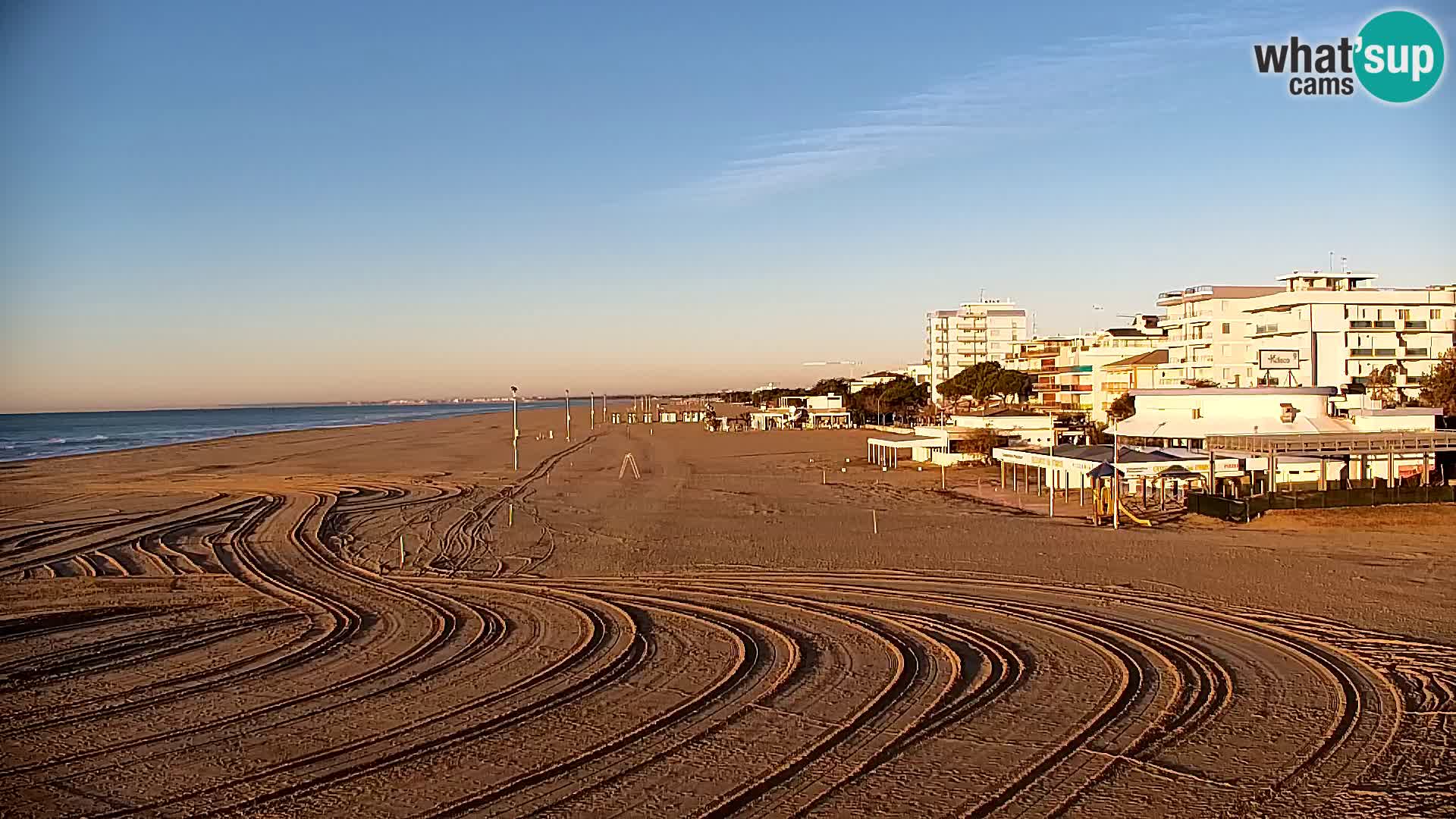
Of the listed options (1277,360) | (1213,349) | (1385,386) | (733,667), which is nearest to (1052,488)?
(733,667)

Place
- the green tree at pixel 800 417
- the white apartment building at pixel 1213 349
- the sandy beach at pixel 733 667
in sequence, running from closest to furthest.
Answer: the sandy beach at pixel 733 667 → the white apartment building at pixel 1213 349 → the green tree at pixel 800 417

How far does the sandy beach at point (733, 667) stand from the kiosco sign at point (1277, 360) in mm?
30056

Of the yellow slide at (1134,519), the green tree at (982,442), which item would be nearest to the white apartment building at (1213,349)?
the green tree at (982,442)

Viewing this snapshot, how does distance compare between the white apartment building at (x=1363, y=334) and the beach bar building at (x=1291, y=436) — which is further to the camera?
the white apartment building at (x=1363, y=334)

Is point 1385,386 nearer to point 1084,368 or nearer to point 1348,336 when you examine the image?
point 1348,336

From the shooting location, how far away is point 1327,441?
24047 millimetres

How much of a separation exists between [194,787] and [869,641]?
7513 mm

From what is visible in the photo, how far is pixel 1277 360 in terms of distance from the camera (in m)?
50.3

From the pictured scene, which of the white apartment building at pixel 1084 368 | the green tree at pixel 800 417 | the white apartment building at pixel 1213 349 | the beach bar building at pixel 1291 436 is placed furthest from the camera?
the green tree at pixel 800 417

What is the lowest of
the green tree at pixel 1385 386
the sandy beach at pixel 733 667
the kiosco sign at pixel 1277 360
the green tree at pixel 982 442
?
the sandy beach at pixel 733 667

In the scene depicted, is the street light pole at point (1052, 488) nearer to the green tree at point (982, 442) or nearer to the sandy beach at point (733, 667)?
the sandy beach at point (733, 667)

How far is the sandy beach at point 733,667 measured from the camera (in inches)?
327

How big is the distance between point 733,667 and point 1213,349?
54028 mm

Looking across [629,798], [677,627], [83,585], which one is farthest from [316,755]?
[83,585]
